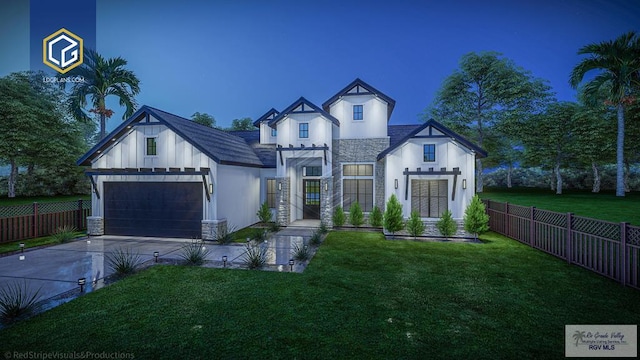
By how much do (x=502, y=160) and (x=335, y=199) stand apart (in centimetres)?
3664

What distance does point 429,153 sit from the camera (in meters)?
12.8

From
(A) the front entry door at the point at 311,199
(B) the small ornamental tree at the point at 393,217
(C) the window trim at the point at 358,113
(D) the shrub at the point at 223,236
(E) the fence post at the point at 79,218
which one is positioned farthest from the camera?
(A) the front entry door at the point at 311,199

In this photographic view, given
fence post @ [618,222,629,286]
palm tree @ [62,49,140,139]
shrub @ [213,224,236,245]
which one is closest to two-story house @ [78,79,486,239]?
shrub @ [213,224,236,245]

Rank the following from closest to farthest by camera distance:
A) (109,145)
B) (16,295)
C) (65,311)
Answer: (65,311), (16,295), (109,145)

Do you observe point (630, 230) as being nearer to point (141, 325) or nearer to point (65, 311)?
point (141, 325)

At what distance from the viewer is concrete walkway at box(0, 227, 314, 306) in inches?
265

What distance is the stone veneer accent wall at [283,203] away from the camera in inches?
583

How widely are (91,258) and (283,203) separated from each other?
8.42m

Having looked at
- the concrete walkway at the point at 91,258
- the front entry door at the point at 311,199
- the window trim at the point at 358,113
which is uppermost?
the window trim at the point at 358,113

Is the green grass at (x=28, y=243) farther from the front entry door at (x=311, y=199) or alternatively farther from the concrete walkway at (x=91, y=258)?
the front entry door at (x=311, y=199)

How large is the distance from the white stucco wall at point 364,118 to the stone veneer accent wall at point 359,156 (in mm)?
373

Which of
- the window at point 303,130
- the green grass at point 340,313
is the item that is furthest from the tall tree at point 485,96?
the green grass at point 340,313

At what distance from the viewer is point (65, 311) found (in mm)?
5109

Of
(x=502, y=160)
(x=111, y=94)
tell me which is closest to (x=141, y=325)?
(x=111, y=94)
